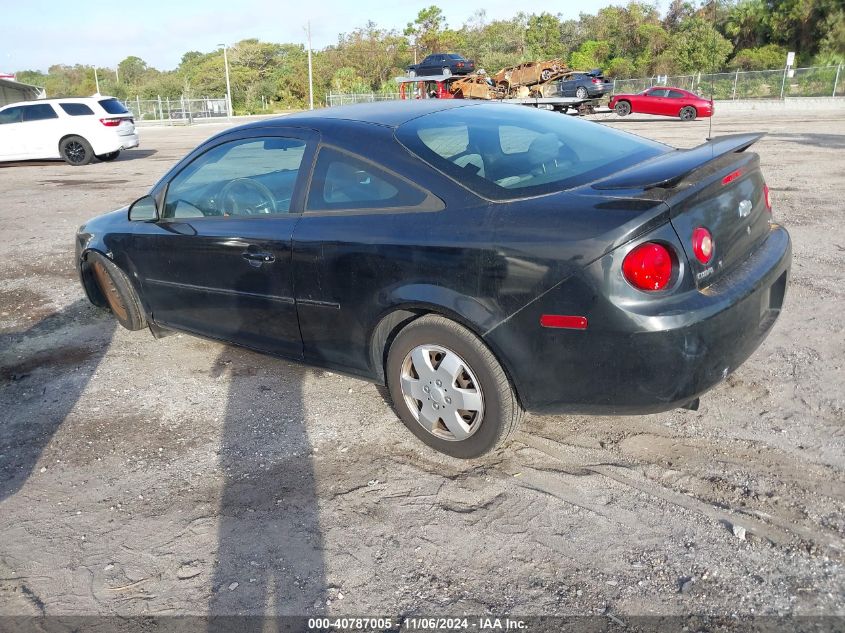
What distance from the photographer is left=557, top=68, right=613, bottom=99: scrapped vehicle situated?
1108 inches

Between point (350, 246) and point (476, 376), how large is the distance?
876mm

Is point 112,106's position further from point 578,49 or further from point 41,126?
point 578,49

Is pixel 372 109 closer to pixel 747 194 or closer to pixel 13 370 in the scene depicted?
pixel 747 194

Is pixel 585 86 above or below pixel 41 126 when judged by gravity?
above

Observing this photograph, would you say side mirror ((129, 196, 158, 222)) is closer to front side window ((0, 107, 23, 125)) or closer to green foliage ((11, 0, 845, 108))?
front side window ((0, 107, 23, 125))

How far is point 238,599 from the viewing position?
2.45 meters

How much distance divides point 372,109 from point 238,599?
2.64 meters

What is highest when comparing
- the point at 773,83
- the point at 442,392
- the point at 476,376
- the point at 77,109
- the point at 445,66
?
the point at 445,66

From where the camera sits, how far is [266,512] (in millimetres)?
2938

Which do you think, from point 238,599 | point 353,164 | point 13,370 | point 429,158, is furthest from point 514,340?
point 13,370

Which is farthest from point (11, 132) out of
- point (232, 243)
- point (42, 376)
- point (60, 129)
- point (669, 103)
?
point (669, 103)

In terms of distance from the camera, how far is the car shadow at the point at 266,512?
243 cm

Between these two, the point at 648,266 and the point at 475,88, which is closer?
the point at 648,266

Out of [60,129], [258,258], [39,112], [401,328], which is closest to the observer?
[401,328]
